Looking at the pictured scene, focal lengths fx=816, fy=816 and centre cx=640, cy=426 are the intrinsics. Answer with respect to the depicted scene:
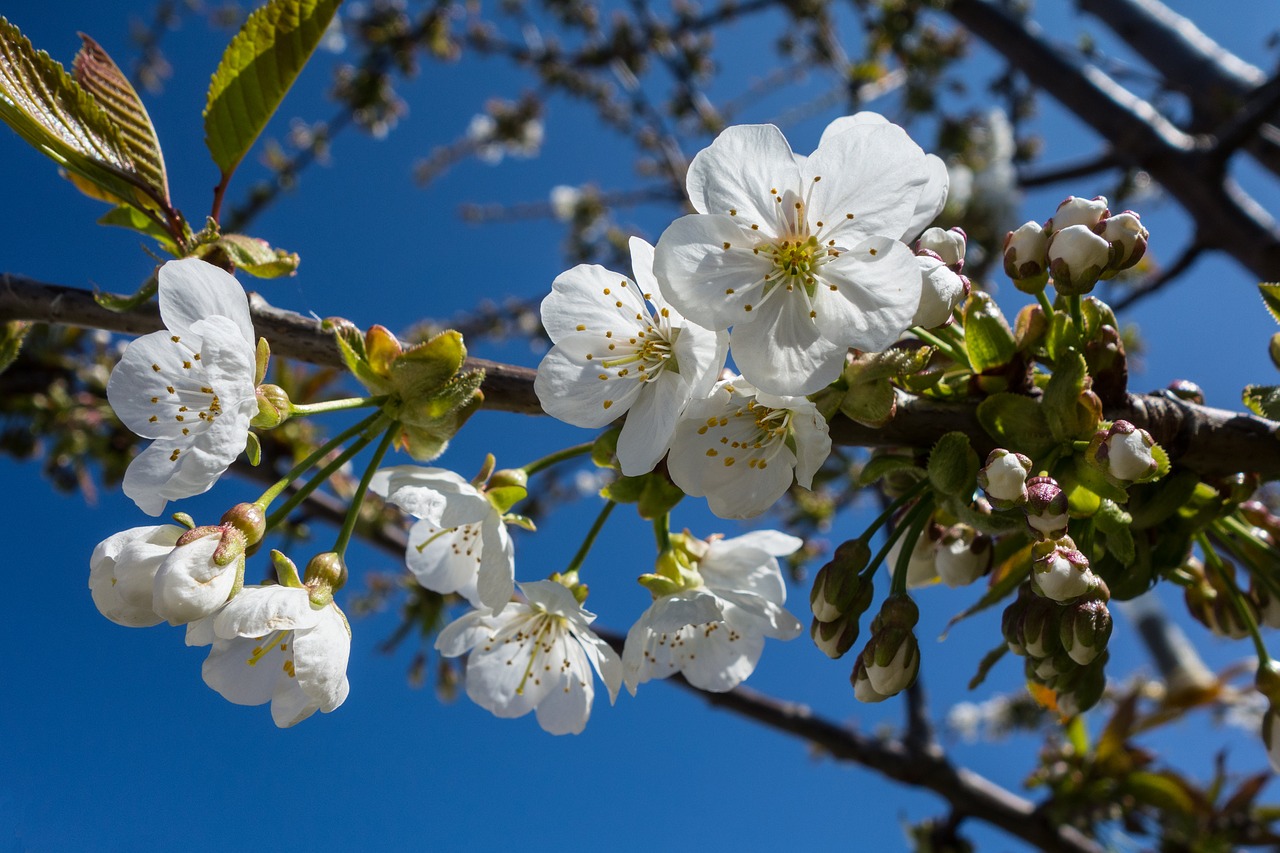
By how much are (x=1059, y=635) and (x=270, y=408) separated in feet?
2.89

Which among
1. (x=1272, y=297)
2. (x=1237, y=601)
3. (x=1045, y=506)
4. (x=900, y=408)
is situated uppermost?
(x=1272, y=297)

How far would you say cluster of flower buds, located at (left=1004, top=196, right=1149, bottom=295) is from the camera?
90 cm

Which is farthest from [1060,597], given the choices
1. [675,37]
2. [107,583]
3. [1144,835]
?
[675,37]

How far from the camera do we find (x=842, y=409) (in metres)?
0.86

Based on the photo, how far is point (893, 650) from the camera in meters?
0.95

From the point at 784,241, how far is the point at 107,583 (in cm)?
78

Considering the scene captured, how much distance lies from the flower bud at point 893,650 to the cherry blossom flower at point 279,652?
0.59m

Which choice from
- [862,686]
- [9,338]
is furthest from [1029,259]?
[9,338]

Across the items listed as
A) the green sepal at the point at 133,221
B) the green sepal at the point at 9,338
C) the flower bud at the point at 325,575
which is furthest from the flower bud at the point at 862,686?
the green sepal at the point at 9,338

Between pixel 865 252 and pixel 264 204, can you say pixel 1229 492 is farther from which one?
pixel 264 204

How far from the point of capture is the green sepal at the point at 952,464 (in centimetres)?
88

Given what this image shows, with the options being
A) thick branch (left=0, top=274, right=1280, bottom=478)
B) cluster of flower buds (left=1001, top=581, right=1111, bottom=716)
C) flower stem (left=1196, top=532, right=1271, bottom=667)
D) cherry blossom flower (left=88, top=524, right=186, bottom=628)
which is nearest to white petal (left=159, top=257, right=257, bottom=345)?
thick branch (left=0, top=274, right=1280, bottom=478)

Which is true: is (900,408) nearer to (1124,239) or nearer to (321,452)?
(1124,239)

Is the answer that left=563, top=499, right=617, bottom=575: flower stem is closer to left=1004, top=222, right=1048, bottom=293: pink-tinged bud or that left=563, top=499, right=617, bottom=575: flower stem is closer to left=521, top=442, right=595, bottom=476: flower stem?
left=521, top=442, right=595, bottom=476: flower stem
